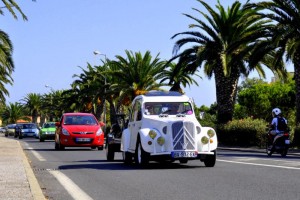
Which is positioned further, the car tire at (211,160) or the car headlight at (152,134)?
the car tire at (211,160)

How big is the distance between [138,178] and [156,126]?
9.52ft

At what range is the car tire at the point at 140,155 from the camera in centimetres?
1514

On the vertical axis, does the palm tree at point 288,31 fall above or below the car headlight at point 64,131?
above

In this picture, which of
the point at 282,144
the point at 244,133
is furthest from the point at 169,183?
the point at 244,133

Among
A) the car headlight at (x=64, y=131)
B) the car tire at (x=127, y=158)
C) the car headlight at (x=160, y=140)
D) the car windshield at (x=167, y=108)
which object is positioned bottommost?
the car tire at (x=127, y=158)

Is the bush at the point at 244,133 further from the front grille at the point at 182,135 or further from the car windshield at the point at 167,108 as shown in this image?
the front grille at the point at 182,135

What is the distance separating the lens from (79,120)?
92.0ft

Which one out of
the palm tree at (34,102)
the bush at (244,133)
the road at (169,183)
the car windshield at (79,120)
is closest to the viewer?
the road at (169,183)

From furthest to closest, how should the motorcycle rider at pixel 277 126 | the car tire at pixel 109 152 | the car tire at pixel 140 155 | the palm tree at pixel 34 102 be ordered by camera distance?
the palm tree at pixel 34 102 → the motorcycle rider at pixel 277 126 → the car tire at pixel 109 152 → the car tire at pixel 140 155

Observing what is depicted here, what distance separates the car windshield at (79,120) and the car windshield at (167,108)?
39.4 ft

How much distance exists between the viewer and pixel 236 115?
91812 millimetres

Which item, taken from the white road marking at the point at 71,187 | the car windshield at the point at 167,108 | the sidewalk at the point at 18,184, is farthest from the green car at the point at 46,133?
the white road marking at the point at 71,187

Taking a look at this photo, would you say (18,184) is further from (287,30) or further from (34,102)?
(34,102)

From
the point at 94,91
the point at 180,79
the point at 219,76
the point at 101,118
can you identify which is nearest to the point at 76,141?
the point at 219,76
